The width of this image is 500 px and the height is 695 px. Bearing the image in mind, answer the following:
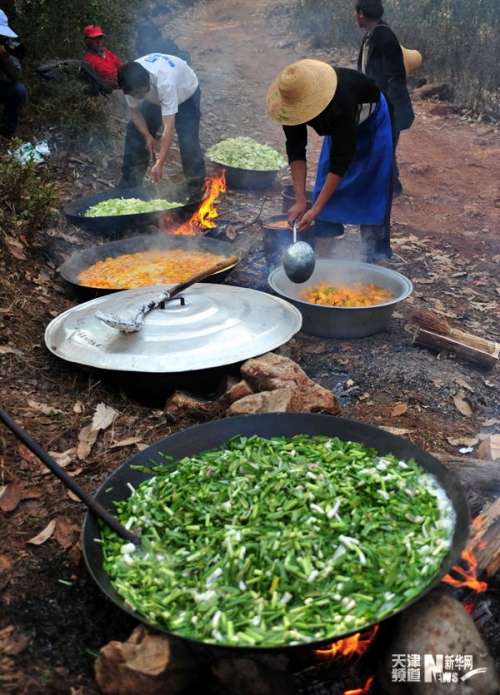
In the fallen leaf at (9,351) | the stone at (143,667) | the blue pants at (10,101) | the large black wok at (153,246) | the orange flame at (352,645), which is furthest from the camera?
the blue pants at (10,101)

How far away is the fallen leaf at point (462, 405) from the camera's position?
4.91 meters

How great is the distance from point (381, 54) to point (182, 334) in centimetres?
508

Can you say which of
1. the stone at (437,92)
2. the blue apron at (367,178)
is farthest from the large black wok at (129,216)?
the stone at (437,92)

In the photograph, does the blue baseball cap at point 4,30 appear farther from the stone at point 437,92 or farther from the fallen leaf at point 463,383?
the stone at point 437,92

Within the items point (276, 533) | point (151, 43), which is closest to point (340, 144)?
point (276, 533)

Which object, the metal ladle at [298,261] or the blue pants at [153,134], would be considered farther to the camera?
the blue pants at [153,134]

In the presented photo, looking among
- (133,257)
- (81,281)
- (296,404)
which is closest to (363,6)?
(133,257)

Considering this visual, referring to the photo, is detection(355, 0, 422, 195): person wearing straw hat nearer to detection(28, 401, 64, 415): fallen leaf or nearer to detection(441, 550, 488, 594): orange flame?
detection(28, 401, 64, 415): fallen leaf

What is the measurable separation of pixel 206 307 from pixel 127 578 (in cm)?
243

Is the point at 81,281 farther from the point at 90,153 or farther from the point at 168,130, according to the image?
the point at 90,153

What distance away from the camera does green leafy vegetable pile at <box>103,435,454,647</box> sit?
8.54 feet

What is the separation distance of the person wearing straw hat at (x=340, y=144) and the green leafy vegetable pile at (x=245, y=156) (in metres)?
3.65

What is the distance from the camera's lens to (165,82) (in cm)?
759

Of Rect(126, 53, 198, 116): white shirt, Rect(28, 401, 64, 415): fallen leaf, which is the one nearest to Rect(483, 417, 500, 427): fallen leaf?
Rect(28, 401, 64, 415): fallen leaf
